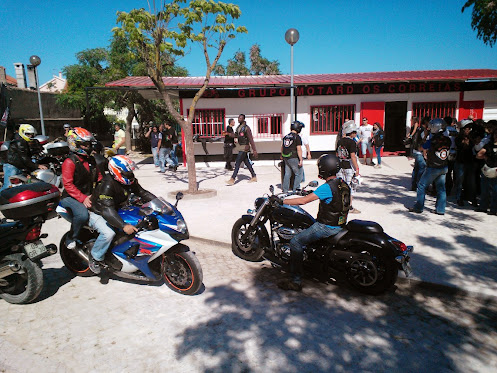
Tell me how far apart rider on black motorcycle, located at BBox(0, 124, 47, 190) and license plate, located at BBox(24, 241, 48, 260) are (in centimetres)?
410

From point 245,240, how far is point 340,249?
4.81 ft

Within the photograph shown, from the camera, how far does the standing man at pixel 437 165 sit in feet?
20.5

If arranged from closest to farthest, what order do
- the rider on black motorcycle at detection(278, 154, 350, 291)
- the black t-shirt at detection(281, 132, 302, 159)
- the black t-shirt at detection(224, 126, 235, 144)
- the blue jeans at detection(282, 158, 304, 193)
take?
the rider on black motorcycle at detection(278, 154, 350, 291), the black t-shirt at detection(281, 132, 302, 159), the blue jeans at detection(282, 158, 304, 193), the black t-shirt at detection(224, 126, 235, 144)

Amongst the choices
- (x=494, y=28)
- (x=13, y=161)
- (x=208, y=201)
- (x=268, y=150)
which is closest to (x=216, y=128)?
(x=268, y=150)

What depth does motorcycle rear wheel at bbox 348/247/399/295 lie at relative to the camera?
12.2ft

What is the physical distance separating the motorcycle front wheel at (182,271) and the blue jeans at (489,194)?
579 cm

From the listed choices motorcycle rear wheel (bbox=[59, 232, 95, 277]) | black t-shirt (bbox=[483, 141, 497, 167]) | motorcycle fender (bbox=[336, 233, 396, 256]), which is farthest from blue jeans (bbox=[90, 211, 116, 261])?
black t-shirt (bbox=[483, 141, 497, 167])

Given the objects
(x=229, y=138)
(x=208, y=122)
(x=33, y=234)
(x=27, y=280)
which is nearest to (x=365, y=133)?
(x=229, y=138)

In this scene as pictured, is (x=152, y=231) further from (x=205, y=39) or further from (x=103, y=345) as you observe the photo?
(x=205, y=39)

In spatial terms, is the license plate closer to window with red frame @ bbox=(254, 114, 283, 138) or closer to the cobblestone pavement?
the cobblestone pavement

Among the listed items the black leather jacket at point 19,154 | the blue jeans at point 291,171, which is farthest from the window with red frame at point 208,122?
the black leather jacket at point 19,154

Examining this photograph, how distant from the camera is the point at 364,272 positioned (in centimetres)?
388

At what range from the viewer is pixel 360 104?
15.1 meters

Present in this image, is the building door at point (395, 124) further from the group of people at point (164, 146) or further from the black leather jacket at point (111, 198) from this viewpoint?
the black leather jacket at point (111, 198)
